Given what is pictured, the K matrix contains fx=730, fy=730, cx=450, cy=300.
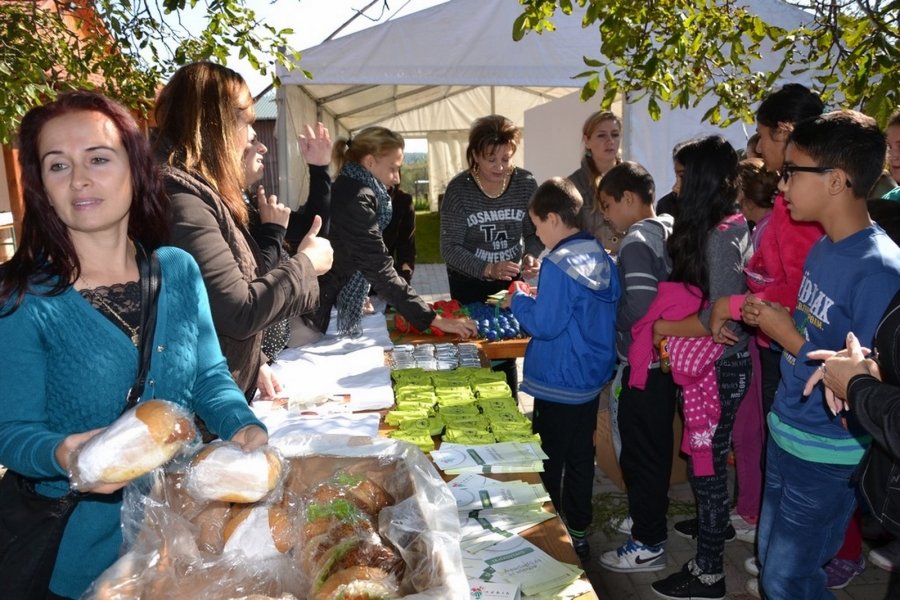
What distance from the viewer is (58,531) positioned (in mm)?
1332

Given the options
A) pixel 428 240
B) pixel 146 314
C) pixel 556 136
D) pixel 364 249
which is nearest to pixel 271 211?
pixel 364 249

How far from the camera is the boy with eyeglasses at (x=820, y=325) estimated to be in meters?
1.90

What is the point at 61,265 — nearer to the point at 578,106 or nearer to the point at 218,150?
the point at 218,150

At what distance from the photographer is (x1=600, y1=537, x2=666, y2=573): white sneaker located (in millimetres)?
3127

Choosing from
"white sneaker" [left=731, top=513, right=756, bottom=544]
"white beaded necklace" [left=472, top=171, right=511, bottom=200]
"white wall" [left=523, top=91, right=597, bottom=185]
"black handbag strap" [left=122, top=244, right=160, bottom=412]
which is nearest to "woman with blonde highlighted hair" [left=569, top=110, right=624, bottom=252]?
"white beaded necklace" [left=472, top=171, right=511, bottom=200]

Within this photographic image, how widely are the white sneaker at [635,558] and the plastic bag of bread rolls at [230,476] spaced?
2309mm

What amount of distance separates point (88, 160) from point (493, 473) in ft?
3.92

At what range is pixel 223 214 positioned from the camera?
1.92 meters

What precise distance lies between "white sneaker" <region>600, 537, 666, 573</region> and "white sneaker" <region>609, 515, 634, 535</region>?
0.31 meters

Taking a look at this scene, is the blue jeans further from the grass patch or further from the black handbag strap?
the grass patch

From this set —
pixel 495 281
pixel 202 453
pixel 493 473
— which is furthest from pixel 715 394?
pixel 202 453

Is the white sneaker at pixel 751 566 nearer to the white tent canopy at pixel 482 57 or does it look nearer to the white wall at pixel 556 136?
the white tent canopy at pixel 482 57

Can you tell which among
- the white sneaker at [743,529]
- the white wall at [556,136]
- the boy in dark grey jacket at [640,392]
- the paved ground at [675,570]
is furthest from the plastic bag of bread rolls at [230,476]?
the white wall at [556,136]

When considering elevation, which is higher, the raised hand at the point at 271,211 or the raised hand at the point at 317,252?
the raised hand at the point at 271,211
